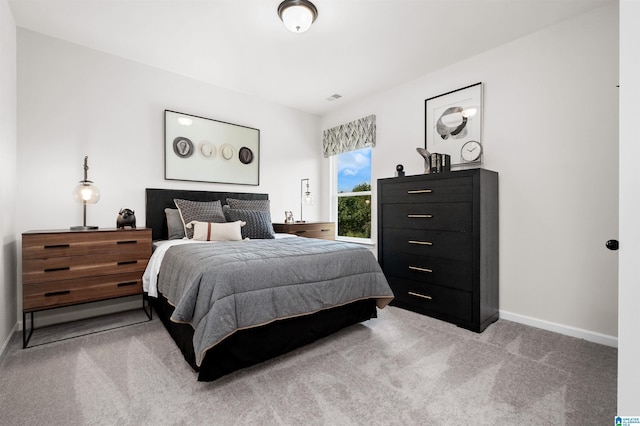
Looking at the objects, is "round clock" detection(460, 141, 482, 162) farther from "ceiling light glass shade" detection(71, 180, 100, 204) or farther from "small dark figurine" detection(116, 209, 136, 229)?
"ceiling light glass shade" detection(71, 180, 100, 204)

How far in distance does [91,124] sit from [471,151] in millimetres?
3808

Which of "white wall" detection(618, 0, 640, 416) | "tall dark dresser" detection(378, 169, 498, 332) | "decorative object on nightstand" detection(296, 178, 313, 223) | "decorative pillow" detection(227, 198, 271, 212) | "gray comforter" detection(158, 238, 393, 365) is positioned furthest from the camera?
"decorative object on nightstand" detection(296, 178, 313, 223)

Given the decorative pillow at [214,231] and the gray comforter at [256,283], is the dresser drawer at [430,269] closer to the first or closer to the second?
the gray comforter at [256,283]

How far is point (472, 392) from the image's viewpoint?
5.42 feet

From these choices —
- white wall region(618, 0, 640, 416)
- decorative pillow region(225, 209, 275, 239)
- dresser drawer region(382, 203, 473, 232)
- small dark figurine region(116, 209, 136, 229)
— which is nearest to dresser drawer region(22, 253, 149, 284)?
small dark figurine region(116, 209, 136, 229)

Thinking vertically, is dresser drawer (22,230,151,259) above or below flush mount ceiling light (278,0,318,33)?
below

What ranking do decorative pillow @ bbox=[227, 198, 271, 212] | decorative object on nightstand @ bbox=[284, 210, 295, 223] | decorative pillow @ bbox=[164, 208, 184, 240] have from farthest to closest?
decorative object on nightstand @ bbox=[284, 210, 295, 223] < decorative pillow @ bbox=[227, 198, 271, 212] < decorative pillow @ bbox=[164, 208, 184, 240]

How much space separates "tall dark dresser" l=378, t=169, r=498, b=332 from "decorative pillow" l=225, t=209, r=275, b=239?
135 cm

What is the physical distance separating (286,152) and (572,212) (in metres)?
3.44

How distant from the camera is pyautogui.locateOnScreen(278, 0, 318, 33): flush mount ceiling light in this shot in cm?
221

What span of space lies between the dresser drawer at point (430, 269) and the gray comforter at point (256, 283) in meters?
0.59

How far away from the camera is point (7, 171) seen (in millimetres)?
2230

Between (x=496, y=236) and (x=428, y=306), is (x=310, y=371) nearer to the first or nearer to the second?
(x=428, y=306)

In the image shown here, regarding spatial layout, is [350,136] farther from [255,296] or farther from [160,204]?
[255,296]
